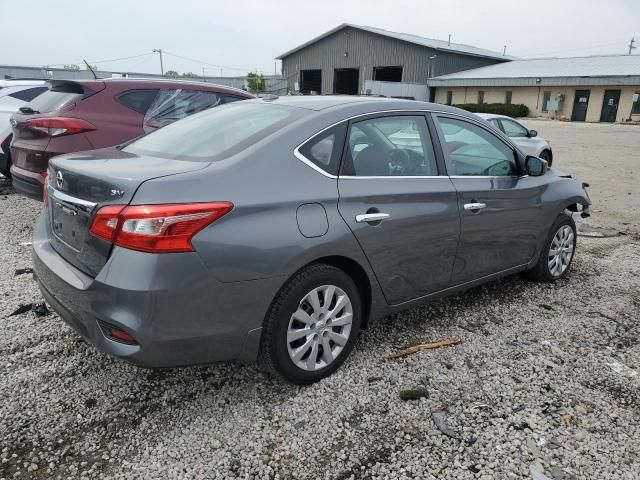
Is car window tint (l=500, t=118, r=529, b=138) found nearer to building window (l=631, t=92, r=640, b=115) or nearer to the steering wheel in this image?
the steering wheel

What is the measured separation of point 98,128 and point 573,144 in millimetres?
18672

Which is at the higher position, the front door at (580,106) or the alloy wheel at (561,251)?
the front door at (580,106)

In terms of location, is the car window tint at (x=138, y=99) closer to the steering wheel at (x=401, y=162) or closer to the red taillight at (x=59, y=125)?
the red taillight at (x=59, y=125)

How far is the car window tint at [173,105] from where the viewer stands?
5.70 meters

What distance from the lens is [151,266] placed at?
2223 millimetres

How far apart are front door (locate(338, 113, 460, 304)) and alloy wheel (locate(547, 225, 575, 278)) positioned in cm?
158

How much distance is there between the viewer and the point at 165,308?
89.0 inches

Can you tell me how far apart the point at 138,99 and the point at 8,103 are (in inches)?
121

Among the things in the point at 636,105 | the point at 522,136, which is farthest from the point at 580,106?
the point at 522,136

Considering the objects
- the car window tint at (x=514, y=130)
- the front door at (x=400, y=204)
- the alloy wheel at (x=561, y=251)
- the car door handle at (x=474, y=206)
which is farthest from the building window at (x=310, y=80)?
the front door at (x=400, y=204)

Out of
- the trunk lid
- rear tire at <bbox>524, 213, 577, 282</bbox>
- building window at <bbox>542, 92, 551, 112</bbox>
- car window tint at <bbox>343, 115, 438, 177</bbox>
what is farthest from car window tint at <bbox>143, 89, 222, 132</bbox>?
building window at <bbox>542, 92, 551, 112</bbox>

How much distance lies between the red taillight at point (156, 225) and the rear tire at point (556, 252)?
10.9 ft

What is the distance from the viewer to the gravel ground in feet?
7.78

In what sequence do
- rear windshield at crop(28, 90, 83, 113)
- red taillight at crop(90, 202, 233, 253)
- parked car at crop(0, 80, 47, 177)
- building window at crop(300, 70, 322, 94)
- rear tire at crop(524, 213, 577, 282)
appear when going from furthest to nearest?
building window at crop(300, 70, 322, 94) → parked car at crop(0, 80, 47, 177) → rear windshield at crop(28, 90, 83, 113) → rear tire at crop(524, 213, 577, 282) → red taillight at crop(90, 202, 233, 253)
